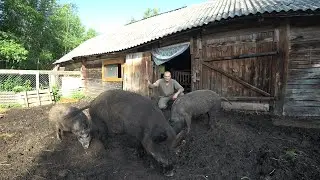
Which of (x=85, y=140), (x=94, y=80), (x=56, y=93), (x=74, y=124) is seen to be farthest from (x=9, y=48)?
(x=85, y=140)

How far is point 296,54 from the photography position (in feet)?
24.3

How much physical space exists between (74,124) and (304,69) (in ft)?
19.9

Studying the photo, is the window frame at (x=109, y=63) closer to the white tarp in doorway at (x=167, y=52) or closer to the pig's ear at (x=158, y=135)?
the white tarp in doorway at (x=167, y=52)

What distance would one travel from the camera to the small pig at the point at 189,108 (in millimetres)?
5375

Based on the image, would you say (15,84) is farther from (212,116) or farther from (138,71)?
(212,116)

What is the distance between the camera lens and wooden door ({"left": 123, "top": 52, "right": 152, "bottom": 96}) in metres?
10.6

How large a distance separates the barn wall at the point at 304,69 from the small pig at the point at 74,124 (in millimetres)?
5497

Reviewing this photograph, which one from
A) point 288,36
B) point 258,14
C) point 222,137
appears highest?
point 258,14

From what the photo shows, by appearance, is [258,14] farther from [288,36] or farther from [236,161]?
[236,161]

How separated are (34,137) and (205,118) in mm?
4161

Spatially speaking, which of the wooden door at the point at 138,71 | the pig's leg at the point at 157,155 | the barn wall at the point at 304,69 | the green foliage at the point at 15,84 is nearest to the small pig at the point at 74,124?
the pig's leg at the point at 157,155

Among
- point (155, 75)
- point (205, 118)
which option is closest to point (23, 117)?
point (155, 75)

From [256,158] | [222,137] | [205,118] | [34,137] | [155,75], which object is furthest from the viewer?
[155,75]

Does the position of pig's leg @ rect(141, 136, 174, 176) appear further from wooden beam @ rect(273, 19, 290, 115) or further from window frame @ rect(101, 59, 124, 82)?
window frame @ rect(101, 59, 124, 82)
